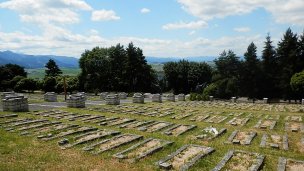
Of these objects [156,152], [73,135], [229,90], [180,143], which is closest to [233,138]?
[180,143]

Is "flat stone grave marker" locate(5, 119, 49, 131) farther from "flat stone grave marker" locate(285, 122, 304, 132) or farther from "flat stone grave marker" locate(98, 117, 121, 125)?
"flat stone grave marker" locate(285, 122, 304, 132)

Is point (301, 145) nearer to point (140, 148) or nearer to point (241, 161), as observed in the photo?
point (241, 161)

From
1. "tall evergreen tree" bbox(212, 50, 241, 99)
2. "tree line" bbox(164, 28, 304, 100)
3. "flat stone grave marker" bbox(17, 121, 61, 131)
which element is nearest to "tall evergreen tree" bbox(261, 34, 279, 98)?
"tree line" bbox(164, 28, 304, 100)

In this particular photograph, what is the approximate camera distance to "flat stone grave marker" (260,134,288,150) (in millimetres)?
11110

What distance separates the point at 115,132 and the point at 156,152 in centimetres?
314

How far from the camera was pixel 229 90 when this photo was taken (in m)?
49.3

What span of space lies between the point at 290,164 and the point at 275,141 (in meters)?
3.03

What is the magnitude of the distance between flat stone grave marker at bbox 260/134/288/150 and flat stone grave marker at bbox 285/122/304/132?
2025mm

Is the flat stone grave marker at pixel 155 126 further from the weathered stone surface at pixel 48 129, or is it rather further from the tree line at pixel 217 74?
the tree line at pixel 217 74

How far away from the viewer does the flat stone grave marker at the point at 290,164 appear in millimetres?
8758

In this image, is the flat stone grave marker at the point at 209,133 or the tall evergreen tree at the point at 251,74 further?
the tall evergreen tree at the point at 251,74

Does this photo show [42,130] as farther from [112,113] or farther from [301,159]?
[301,159]

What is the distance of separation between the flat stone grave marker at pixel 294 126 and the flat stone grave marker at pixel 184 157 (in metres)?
6.11

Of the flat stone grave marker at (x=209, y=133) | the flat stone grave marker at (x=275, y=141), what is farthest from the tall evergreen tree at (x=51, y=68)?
the flat stone grave marker at (x=275, y=141)
